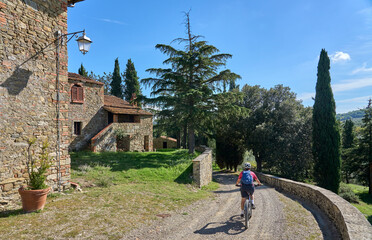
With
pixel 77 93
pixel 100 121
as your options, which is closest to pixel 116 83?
pixel 100 121

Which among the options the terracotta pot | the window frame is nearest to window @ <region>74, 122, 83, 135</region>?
the window frame

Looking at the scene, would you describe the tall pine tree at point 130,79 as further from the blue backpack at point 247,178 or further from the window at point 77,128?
the blue backpack at point 247,178

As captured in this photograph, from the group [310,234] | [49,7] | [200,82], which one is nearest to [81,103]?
[200,82]

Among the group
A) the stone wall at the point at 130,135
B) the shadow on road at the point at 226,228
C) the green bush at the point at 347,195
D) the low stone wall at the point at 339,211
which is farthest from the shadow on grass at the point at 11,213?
the green bush at the point at 347,195

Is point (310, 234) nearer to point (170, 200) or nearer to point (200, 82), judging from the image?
point (170, 200)

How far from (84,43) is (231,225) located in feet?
26.2

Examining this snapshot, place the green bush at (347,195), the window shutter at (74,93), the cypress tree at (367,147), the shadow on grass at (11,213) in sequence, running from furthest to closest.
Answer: the cypress tree at (367,147) → the window shutter at (74,93) → the green bush at (347,195) → the shadow on grass at (11,213)

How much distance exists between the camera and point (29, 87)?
6.84 metres

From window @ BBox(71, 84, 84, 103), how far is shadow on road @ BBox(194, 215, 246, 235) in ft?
57.1

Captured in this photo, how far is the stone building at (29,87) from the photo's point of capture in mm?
6207

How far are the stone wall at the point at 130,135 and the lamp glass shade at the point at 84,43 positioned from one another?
1266 centimetres

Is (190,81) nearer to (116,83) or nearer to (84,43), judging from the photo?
(84,43)

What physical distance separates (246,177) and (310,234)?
6.97ft

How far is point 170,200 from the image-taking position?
8.16 m
